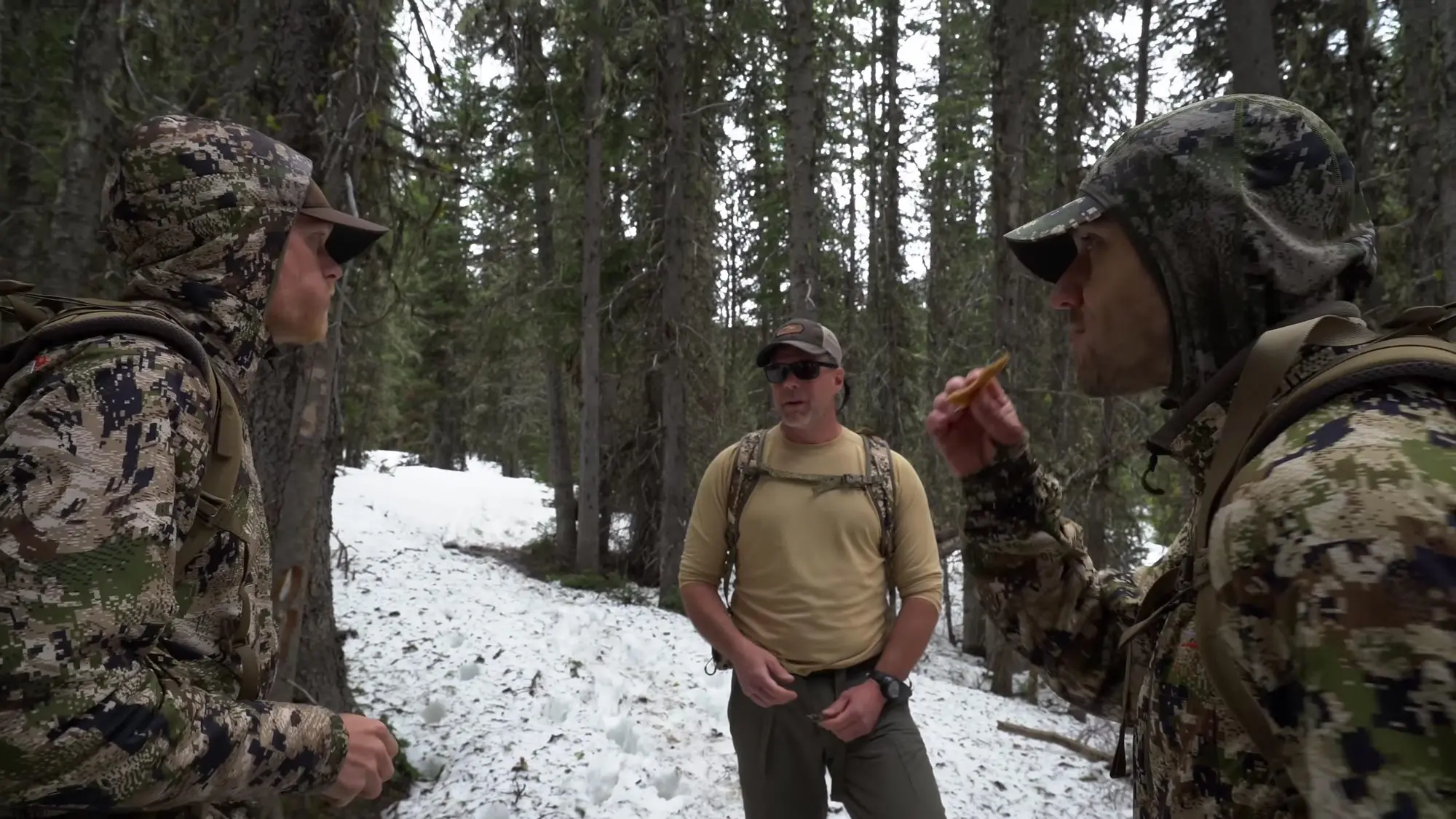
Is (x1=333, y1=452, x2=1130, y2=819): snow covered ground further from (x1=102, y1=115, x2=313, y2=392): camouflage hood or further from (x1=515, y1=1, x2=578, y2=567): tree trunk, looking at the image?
(x1=102, y1=115, x2=313, y2=392): camouflage hood

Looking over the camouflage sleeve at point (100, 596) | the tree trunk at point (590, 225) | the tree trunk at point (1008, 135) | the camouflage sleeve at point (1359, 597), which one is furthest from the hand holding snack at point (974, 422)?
the tree trunk at point (590, 225)

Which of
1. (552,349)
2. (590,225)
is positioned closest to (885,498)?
(590,225)

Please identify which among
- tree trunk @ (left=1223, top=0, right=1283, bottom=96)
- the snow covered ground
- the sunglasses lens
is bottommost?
the snow covered ground

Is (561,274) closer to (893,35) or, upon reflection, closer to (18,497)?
(893,35)

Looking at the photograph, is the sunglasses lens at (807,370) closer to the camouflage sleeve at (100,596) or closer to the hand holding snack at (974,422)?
the hand holding snack at (974,422)

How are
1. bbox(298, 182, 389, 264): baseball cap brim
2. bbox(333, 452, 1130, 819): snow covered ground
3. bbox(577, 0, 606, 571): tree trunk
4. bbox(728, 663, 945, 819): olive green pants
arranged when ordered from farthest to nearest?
bbox(577, 0, 606, 571): tree trunk, bbox(333, 452, 1130, 819): snow covered ground, bbox(728, 663, 945, 819): olive green pants, bbox(298, 182, 389, 264): baseball cap brim

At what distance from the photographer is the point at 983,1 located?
12.6 metres

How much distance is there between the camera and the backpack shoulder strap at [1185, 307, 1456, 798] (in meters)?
1.06

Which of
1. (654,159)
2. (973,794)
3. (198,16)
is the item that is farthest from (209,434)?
(654,159)

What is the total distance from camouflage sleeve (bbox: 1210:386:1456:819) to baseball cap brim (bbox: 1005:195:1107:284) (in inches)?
25.4

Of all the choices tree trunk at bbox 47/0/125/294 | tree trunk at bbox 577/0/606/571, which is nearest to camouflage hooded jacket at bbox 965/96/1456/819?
tree trunk at bbox 47/0/125/294

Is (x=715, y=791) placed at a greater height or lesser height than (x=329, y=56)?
lesser

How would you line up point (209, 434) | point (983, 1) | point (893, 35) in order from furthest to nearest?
point (893, 35) < point (983, 1) < point (209, 434)

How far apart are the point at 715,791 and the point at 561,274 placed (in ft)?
30.3
